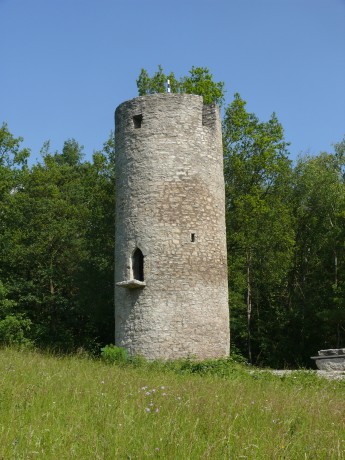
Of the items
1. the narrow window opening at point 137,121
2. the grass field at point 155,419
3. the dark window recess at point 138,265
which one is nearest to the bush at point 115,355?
the dark window recess at point 138,265

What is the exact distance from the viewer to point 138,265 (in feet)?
46.2

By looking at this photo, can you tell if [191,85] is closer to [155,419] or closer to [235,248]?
[235,248]

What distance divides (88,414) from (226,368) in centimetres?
656

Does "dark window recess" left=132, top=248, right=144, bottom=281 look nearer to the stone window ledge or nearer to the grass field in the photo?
the stone window ledge

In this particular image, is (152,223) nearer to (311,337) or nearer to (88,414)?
Result: (88,414)

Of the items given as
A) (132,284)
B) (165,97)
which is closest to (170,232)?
(132,284)

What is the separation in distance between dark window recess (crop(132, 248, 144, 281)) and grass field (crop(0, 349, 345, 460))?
5.22 meters

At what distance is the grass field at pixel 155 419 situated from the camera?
15.6 feet

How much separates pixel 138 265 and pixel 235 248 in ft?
28.9

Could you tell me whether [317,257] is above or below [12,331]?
above

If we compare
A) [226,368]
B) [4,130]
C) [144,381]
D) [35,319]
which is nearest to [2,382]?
[144,381]

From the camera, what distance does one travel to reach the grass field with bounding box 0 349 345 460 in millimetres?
4758

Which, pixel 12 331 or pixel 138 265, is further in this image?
pixel 12 331

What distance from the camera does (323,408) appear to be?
6.88 metres
